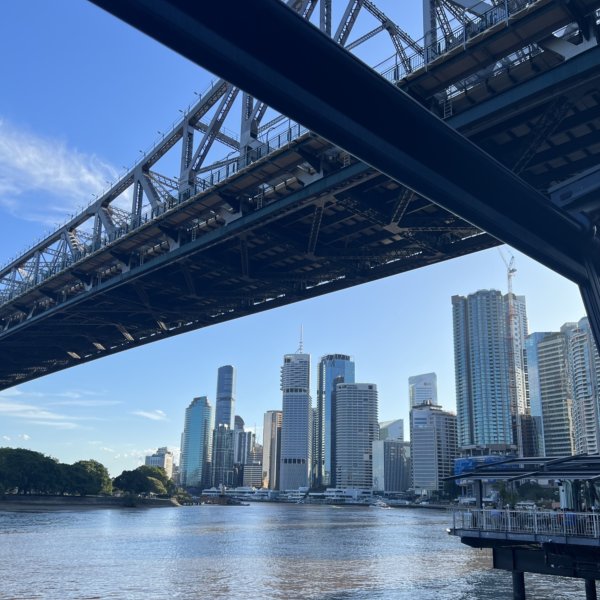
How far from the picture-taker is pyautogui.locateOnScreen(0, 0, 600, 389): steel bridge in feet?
45.4

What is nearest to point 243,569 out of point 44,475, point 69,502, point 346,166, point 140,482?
point 346,166

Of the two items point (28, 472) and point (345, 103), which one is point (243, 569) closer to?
point (345, 103)

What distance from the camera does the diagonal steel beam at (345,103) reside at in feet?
39.8

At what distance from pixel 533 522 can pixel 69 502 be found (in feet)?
421

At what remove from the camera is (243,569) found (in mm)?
45500

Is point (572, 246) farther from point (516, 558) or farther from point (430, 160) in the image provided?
point (516, 558)

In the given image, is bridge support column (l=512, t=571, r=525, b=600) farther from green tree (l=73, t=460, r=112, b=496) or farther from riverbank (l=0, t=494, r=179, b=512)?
green tree (l=73, t=460, r=112, b=496)

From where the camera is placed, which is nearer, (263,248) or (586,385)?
(263,248)

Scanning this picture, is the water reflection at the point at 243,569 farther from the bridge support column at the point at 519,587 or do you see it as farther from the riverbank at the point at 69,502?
the riverbank at the point at 69,502

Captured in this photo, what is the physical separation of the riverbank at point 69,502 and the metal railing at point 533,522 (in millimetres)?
107380

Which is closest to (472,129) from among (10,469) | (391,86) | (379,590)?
(391,86)

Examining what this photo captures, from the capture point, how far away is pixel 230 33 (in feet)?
41.0

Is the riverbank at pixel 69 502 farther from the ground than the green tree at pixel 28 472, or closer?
closer

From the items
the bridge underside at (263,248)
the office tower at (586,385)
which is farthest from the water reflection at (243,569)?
the office tower at (586,385)
